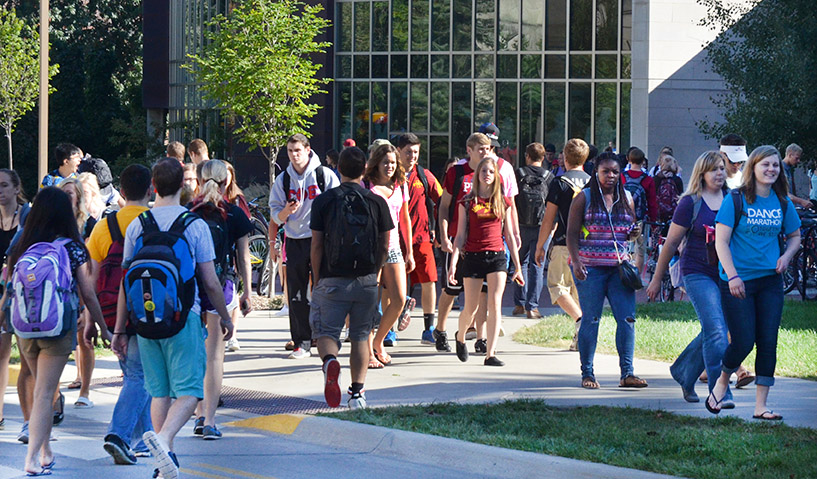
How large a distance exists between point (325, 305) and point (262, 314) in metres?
6.04

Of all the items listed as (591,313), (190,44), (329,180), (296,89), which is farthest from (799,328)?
(190,44)

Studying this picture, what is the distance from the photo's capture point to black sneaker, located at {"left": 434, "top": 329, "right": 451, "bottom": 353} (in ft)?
36.7

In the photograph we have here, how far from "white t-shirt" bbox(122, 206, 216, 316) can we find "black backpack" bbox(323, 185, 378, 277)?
5.12 feet

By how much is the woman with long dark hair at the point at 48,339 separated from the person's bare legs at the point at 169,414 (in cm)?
73

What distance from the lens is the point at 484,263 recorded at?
10.1 metres

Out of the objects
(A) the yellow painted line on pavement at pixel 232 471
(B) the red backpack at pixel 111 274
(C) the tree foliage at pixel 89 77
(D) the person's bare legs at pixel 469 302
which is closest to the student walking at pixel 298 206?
(D) the person's bare legs at pixel 469 302

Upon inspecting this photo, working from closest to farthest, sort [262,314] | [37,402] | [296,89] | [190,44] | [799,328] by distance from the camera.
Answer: [37,402] < [799,328] < [262,314] < [296,89] < [190,44]

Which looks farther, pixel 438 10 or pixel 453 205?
pixel 438 10

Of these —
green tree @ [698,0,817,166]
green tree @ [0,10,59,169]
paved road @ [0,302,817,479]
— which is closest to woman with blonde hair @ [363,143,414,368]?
paved road @ [0,302,817,479]

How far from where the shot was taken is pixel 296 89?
19250mm

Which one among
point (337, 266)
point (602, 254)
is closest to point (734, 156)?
point (602, 254)

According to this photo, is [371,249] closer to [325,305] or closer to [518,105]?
[325,305]

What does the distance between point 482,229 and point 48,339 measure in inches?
171

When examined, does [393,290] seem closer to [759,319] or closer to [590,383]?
[590,383]
